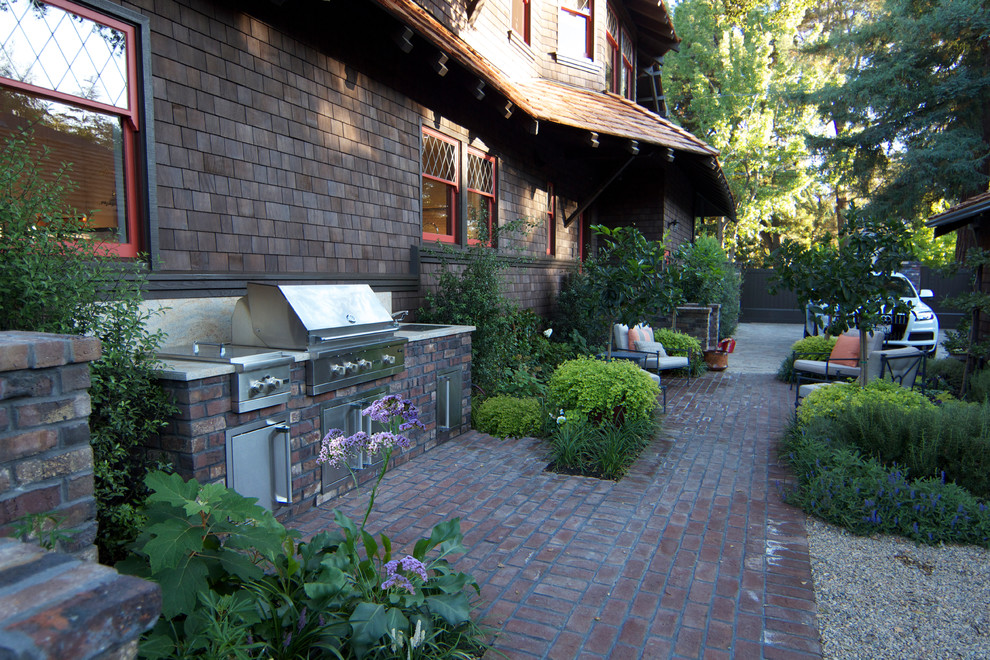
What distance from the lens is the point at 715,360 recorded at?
428 inches

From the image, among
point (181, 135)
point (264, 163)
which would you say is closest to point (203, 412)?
point (181, 135)

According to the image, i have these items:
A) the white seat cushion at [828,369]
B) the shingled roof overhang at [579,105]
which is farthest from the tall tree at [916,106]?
the white seat cushion at [828,369]

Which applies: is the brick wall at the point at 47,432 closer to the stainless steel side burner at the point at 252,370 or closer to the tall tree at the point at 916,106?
the stainless steel side burner at the point at 252,370

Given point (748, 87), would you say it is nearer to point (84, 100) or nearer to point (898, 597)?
point (898, 597)

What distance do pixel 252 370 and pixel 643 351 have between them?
6.66m

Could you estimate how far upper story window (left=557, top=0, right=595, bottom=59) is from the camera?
10984 millimetres

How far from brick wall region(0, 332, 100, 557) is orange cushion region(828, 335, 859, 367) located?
7.84m

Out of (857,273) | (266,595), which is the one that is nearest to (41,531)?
(266,595)

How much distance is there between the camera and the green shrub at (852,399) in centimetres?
534

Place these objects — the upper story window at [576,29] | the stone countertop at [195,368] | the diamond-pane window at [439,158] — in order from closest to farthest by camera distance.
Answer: the stone countertop at [195,368], the diamond-pane window at [439,158], the upper story window at [576,29]

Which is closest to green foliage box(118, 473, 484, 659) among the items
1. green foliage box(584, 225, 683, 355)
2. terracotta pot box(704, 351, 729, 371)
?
green foliage box(584, 225, 683, 355)

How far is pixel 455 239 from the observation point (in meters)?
7.87

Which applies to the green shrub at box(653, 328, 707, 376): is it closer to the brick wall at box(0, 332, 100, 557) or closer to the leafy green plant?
the brick wall at box(0, 332, 100, 557)

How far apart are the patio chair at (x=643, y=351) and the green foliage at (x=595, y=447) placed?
2658mm
